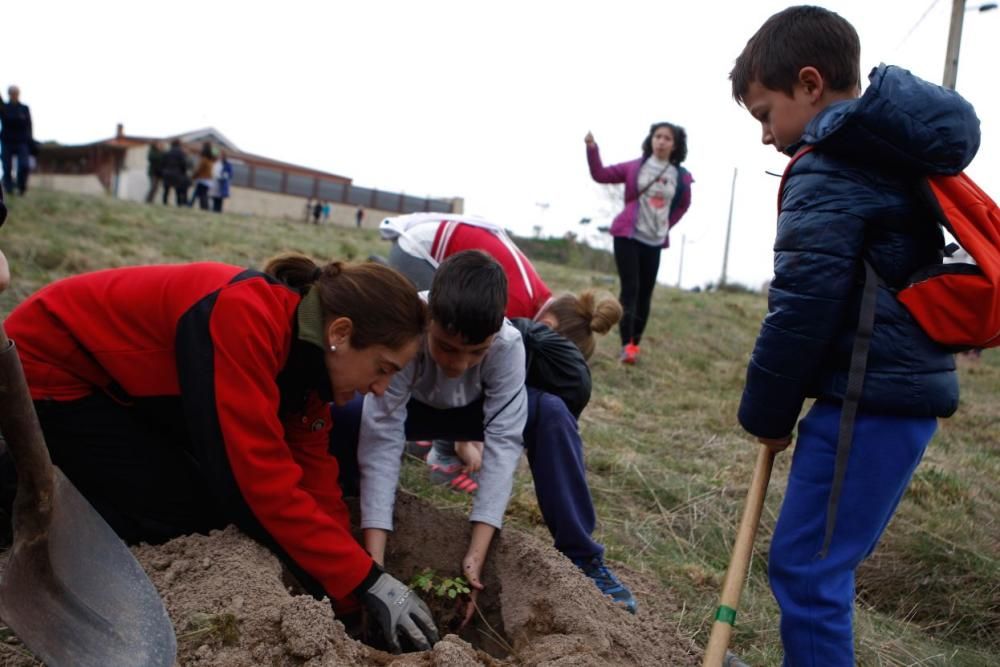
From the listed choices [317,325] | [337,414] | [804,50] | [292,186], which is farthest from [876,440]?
[292,186]

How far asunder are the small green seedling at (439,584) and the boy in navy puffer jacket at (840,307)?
0.94 metres

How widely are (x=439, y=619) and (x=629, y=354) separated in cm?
476

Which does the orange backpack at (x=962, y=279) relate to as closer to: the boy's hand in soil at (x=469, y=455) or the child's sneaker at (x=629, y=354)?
the boy's hand in soil at (x=469, y=455)

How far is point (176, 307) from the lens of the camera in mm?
2240

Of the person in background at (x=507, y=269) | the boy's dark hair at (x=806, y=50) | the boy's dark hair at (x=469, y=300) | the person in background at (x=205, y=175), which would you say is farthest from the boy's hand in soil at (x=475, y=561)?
the person in background at (x=205, y=175)

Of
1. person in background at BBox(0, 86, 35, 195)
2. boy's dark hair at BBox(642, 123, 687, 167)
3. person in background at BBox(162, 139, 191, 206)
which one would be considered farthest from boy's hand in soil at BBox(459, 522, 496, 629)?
person in background at BBox(162, 139, 191, 206)

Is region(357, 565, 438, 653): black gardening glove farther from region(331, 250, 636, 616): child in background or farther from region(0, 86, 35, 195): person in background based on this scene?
region(0, 86, 35, 195): person in background

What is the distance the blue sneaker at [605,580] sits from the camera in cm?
269

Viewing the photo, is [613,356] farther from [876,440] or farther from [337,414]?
[876,440]

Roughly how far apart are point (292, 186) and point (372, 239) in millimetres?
19366

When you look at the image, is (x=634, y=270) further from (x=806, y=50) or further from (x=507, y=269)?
(x=806, y=50)

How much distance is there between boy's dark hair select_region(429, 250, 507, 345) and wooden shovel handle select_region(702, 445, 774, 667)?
2.80ft

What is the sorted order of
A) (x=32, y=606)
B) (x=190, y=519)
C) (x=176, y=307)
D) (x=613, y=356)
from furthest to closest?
1. (x=613, y=356)
2. (x=190, y=519)
3. (x=176, y=307)
4. (x=32, y=606)

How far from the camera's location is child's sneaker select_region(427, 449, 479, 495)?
362cm
